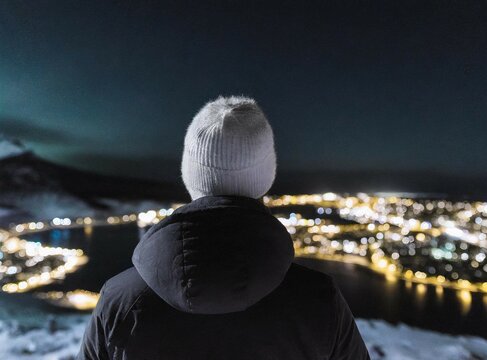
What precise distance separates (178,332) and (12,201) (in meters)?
46.1

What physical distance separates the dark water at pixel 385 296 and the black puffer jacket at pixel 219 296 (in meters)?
12.4

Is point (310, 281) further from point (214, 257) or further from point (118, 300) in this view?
point (118, 300)

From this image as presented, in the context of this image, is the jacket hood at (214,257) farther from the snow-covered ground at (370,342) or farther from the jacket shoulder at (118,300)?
the snow-covered ground at (370,342)

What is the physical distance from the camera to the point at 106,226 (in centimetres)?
3684

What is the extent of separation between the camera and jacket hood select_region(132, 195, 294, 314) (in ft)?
1.76

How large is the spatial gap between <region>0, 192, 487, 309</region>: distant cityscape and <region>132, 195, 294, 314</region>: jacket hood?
4.88 m

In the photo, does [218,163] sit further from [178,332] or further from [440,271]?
[440,271]

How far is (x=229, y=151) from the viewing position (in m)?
0.68

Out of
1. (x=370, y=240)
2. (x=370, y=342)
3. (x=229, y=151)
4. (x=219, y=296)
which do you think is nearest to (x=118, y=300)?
(x=219, y=296)

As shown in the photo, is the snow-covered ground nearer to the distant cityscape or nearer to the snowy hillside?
the distant cityscape

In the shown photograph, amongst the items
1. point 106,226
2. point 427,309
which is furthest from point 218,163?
point 106,226

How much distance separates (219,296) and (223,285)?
0.02 metres

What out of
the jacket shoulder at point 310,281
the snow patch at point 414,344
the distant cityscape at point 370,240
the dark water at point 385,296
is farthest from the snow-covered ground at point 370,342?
the dark water at point 385,296

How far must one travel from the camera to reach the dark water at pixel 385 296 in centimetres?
1473
